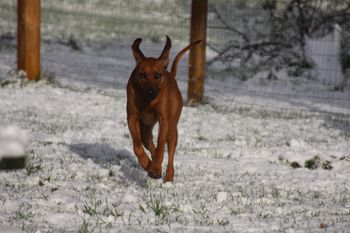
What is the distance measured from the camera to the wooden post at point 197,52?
10.4 meters

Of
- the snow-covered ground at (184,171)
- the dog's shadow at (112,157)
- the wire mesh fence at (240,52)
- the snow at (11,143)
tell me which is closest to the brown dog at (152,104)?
the snow-covered ground at (184,171)

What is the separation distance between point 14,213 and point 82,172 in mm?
1490

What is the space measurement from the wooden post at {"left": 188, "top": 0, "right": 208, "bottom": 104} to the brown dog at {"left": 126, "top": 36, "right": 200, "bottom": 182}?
17.7ft

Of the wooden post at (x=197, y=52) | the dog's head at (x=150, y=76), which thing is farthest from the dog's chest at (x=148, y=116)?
the wooden post at (x=197, y=52)

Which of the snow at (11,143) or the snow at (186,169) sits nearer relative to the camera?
the snow at (11,143)

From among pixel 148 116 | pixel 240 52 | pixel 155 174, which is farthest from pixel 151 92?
pixel 240 52

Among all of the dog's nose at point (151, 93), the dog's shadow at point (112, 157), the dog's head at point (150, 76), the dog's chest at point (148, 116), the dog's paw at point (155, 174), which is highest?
the dog's head at point (150, 76)

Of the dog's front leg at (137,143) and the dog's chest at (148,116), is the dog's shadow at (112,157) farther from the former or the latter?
the dog's chest at (148,116)

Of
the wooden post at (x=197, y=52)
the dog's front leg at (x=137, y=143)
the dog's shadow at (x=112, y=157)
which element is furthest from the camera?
the wooden post at (x=197, y=52)

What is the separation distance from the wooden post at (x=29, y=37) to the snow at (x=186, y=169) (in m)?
0.29

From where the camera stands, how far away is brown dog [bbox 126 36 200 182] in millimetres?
4742

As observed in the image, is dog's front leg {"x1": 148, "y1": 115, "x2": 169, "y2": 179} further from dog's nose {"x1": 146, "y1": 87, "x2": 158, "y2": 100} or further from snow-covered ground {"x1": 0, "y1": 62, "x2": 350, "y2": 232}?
dog's nose {"x1": 146, "y1": 87, "x2": 158, "y2": 100}

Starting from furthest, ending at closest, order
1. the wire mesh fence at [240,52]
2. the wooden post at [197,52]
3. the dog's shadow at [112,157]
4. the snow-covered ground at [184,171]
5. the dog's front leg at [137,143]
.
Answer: the wire mesh fence at [240,52] < the wooden post at [197,52] < the dog's shadow at [112,157] < the dog's front leg at [137,143] < the snow-covered ground at [184,171]

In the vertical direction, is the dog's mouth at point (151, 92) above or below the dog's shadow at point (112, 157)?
above
